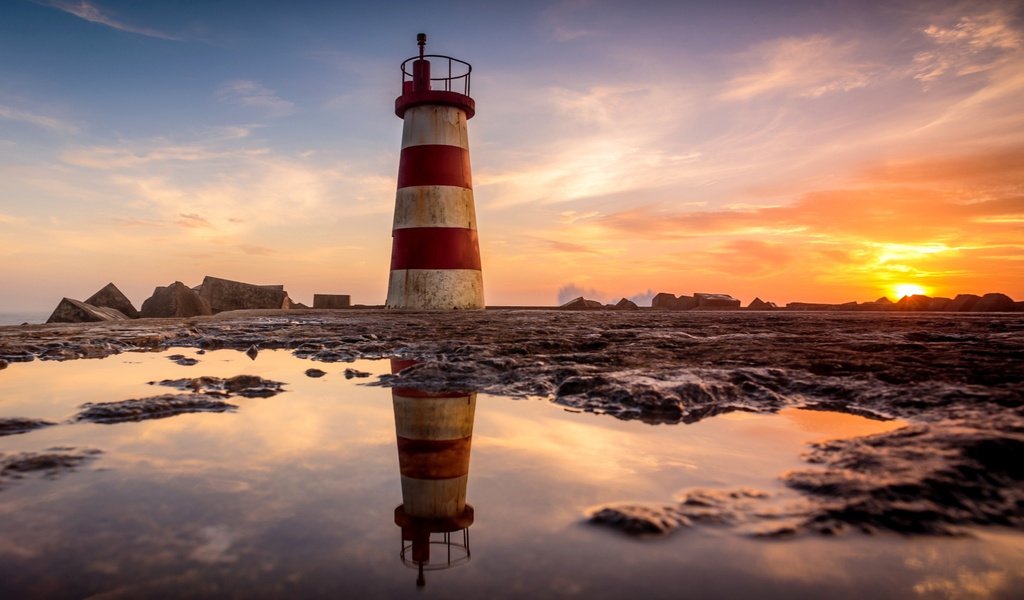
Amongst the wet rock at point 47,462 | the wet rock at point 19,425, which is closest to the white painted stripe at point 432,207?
the wet rock at point 19,425

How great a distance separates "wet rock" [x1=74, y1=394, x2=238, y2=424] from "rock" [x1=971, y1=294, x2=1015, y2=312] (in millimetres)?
14144

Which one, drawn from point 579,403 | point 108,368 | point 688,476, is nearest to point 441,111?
point 108,368

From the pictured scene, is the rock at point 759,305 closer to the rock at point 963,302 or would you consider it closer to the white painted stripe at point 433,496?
the rock at point 963,302

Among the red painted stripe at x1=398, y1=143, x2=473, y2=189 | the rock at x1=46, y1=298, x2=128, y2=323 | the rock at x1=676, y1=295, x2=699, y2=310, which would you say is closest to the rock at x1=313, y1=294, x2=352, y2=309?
the red painted stripe at x1=398, y1=143, x2=473, y2=189

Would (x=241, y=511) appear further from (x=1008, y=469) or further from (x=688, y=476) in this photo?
(x=1008, y=469)

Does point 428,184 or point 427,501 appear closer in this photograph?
point 427,501

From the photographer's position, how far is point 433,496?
4.74ft

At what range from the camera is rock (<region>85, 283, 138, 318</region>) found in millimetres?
10508

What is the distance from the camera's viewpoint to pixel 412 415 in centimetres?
237

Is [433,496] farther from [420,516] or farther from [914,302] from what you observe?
[914,302]

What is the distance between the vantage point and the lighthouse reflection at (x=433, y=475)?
3.73 feet

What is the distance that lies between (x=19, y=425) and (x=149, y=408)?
1.29 feet

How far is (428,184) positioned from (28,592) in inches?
427

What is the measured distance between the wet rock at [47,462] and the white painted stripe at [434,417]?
882 millimetres
